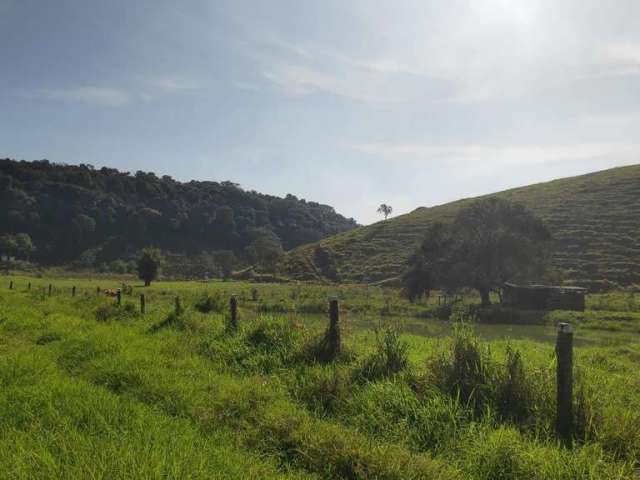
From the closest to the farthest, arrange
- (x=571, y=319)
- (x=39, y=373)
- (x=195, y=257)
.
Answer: (x=39, y=373) < (x=571, y=319) < (x=195, y=257)

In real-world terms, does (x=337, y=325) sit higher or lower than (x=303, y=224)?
lower

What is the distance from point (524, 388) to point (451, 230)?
39.6 m

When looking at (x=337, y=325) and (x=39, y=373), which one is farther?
(x=337, y=325)

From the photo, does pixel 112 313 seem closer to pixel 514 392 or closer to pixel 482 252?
pixel 514 392

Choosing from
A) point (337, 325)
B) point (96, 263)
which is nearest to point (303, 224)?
point (96, 263)

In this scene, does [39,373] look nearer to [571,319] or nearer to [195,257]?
[571,319]

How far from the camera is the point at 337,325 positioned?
10438 millimetres

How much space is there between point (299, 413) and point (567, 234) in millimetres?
73135

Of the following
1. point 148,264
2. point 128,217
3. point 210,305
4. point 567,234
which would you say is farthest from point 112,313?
point 128,217

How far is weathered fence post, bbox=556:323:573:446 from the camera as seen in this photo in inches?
245

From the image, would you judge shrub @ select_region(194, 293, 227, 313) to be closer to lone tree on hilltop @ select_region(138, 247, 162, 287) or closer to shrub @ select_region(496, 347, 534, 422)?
shrub @ select_region(496, 347, 534, 422)

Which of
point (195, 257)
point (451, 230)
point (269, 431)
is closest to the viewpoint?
point (269, 431)

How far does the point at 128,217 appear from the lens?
14188 cm

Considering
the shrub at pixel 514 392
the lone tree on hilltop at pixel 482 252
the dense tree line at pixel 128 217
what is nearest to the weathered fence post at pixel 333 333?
the shrub at pixel 514 392
